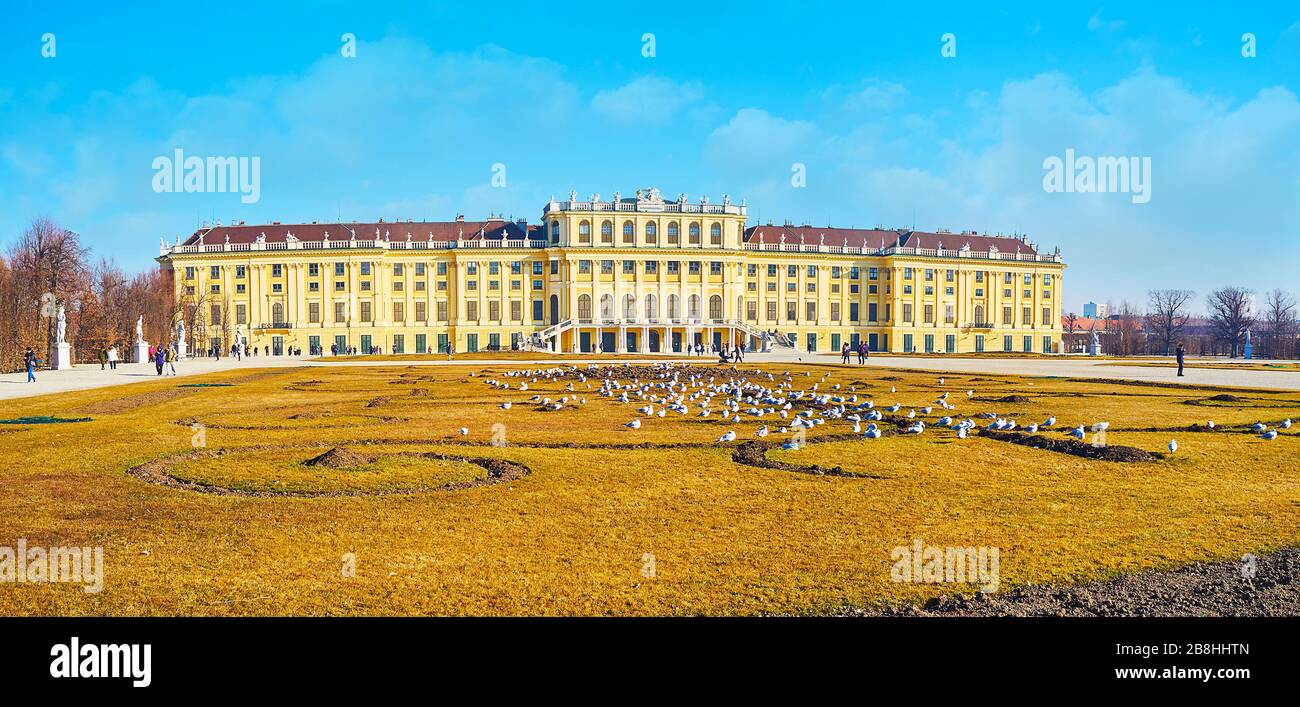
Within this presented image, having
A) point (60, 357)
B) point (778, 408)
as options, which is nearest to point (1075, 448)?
point (778, 408)

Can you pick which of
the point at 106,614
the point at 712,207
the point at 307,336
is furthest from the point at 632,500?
the point at 307,336

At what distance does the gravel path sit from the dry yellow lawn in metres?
0.25

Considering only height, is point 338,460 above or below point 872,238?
below

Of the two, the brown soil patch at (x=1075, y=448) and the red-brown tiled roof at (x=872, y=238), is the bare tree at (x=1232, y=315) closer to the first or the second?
the red-brown tiled roof at (x=872, y=238)

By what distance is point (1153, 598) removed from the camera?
598 centimetres

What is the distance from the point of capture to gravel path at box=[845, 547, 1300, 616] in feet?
18.8

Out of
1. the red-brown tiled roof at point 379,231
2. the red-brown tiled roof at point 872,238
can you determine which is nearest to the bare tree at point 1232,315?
the red-brown tiled roof at point 872,238

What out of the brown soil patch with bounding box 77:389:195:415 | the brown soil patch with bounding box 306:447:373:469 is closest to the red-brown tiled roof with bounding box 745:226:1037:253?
the brown soil patch with bounding box 77:389:195:415

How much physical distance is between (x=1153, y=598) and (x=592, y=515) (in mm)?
5166

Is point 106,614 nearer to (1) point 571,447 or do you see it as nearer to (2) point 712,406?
(1) point 571,447

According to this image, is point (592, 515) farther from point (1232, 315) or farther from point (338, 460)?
point (1232, 315)

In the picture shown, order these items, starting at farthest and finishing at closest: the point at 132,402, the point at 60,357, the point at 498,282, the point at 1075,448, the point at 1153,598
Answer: the point at 498,282
the point at 60,357
the point at 132,402
the point at 1075,448
the point at 1153,598

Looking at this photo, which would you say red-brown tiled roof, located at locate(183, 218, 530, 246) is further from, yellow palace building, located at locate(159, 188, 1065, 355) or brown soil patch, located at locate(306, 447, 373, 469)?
brown soil patch, located at locate(306, 447, 373, 469)

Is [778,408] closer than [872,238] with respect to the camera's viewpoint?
Yes
